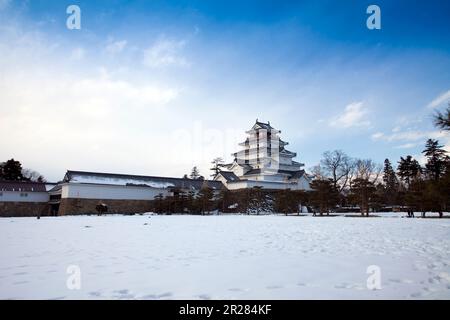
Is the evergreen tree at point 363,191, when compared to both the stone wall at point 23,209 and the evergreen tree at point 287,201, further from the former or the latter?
the stone wall at point 23,209

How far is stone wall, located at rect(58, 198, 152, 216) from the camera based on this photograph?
102 feet

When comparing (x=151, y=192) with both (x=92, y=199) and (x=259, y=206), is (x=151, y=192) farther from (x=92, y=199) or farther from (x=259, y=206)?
(x=259, y=206)

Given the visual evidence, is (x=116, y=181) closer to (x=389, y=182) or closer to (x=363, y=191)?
(x=363, y=191)

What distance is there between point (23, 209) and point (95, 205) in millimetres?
8414

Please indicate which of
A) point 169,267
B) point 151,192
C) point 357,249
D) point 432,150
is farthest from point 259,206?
point 169,267

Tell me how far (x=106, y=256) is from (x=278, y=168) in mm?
40704

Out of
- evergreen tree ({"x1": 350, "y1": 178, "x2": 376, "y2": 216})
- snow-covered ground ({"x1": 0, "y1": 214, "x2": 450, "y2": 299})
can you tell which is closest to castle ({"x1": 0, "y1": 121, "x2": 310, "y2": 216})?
evergreen tree ({"x1": 350, "y1": 178, "x2": 376, "y2": 216})

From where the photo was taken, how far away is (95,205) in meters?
32.3

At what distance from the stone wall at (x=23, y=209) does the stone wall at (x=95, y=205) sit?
3879 millimetres

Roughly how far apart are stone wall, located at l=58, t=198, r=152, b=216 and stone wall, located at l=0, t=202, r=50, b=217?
3879 mm
